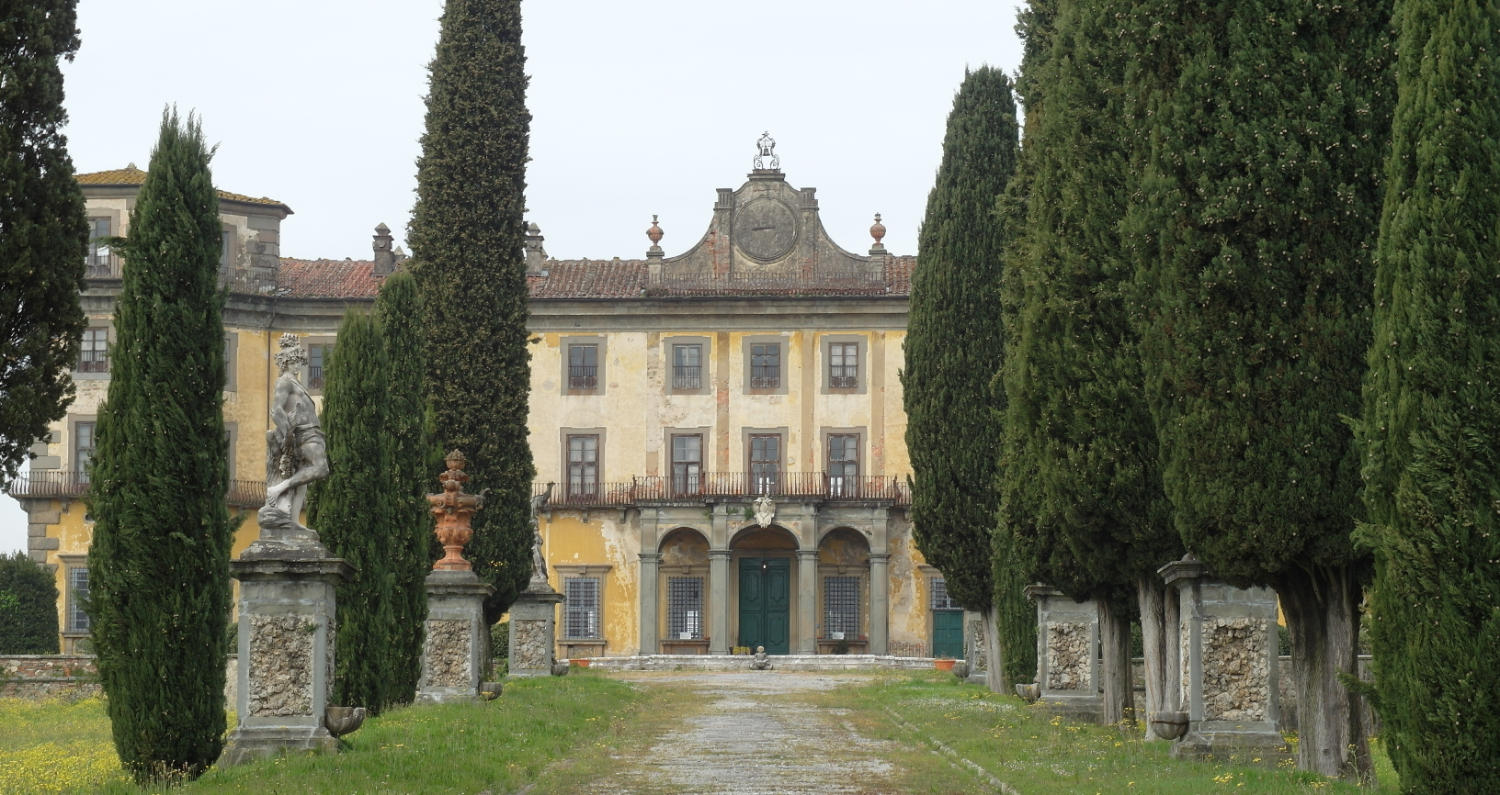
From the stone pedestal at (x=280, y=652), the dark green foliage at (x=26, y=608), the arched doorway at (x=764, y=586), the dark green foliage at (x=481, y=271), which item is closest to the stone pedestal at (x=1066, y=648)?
the dark green foliage at (x=481, y=271)

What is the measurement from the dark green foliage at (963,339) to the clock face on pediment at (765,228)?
20.4m

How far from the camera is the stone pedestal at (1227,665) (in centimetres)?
1451

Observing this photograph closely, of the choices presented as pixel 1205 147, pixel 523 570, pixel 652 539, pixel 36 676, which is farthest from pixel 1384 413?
pixel 652 539

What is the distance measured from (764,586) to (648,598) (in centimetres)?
324

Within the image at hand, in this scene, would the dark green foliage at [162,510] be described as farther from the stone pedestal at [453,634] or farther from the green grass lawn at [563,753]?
the stone pedestal at [453,634]

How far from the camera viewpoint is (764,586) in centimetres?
5075

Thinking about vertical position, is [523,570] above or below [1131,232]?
below

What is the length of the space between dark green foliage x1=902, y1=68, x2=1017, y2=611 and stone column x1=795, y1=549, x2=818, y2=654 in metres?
19.2

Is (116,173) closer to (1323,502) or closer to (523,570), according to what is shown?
(523,570)

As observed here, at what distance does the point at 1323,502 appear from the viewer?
12094 millimetres

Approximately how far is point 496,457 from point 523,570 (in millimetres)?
1682

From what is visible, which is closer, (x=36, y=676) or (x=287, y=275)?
(x=36, y=676)

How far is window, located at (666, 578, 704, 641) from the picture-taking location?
5009 centimetres

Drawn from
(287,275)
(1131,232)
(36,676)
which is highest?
(287,275)
